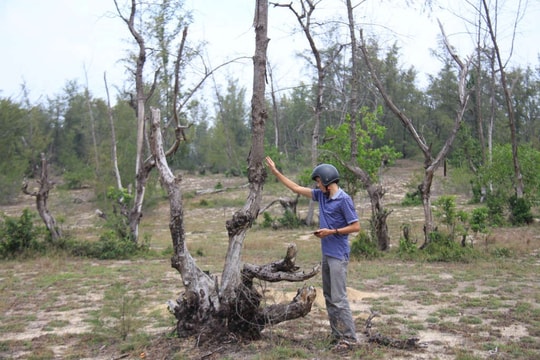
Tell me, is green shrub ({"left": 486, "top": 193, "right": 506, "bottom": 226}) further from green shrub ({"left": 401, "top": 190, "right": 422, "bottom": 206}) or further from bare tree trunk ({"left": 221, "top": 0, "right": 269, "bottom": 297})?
bare tree trunk ({"left": 221, "top": 0, "right": 269, "bottom": 297})

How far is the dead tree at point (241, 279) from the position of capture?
5.34m

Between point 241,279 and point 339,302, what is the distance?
3.50 feet

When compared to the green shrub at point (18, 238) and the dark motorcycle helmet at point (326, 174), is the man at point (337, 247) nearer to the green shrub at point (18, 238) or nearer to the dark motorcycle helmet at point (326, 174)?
the dark motorcycle helmet at point (326, 174)

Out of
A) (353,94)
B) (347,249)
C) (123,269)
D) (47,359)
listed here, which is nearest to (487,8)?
(353,94)

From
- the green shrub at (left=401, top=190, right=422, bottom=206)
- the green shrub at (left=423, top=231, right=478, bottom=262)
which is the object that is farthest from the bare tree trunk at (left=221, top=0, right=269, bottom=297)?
the green shrub at (left=401, top=190, right=422, bottom=206)

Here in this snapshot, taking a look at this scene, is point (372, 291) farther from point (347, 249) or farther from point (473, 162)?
point (473, 162)

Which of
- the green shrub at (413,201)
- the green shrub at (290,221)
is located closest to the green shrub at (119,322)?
the green shrub at (290,221)

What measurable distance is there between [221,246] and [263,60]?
9.66 m

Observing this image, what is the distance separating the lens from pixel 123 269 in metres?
11.3

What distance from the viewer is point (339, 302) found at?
502 cm

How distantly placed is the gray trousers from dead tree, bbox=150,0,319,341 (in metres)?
0.31

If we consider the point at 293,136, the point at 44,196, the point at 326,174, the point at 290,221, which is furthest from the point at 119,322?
the point at 293,136

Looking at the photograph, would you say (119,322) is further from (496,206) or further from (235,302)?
(496,206)

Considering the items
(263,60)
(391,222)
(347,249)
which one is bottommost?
(391,222)
